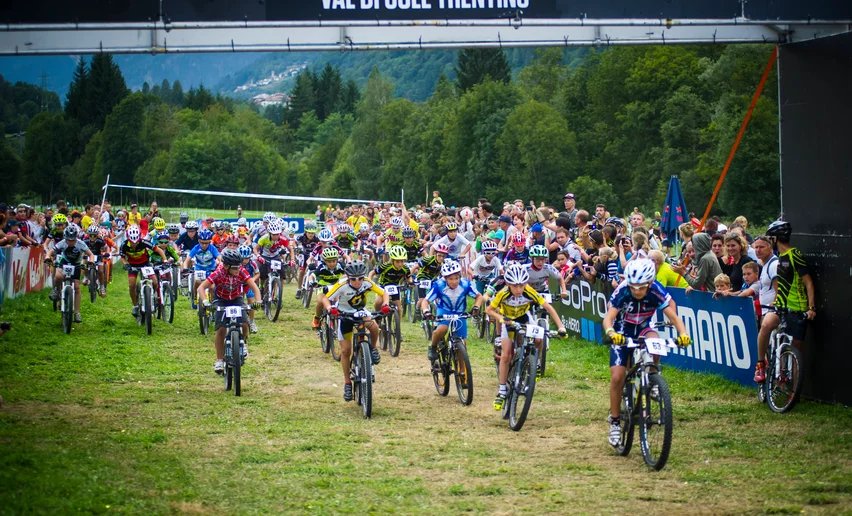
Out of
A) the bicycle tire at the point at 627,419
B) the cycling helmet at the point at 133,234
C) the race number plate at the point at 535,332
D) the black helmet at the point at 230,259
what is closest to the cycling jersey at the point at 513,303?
the race number plate at the point at 535,332

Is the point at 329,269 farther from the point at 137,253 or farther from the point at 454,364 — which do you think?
the point at 137,253

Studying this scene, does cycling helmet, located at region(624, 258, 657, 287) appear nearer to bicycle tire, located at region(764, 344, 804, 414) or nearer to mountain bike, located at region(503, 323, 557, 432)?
mountain bike, located at region(503, 323, 557, 432)

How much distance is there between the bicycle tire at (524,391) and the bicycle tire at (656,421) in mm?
1657

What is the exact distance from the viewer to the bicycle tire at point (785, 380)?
1075cm

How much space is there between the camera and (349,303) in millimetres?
12492

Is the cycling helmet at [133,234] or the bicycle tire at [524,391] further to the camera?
the cycling helmet at [133,234]

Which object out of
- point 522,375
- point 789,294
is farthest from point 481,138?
point 522,375

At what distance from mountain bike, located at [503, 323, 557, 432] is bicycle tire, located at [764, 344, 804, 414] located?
253cm

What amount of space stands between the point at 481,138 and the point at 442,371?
72803 millimetres

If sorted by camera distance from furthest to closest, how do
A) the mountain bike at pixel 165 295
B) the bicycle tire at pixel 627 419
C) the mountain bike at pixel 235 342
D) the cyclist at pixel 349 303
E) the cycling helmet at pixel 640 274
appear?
the mountain bike at pixel 165 295, the mountain bike at pixel 235 342, the cyclist at pixel 349 303, the bicycle tire at pixel 627 419, the cycling helmet at pixel 640 274

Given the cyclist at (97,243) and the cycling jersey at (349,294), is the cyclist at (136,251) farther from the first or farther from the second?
the cycling jersey at (349,294)

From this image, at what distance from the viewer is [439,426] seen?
36.5 feet

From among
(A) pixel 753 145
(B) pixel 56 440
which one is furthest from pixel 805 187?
(A) pixel 753 145

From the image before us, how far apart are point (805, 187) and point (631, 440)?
4.44 m
